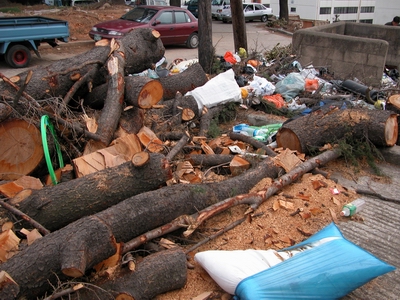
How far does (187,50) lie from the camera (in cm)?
1543

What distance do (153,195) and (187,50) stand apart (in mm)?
12445

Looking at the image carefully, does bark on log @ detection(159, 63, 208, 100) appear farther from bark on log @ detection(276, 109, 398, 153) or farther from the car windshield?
the car windshield

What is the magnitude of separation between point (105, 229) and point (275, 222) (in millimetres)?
1784

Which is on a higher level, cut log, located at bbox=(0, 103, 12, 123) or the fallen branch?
cut log, located at bbox=(0, 103, 12, 123)

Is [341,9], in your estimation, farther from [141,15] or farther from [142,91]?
[142,91]

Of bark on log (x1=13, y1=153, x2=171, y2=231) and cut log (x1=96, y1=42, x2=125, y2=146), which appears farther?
cut log (x1=96, y1=42, x2=125, y2=146)

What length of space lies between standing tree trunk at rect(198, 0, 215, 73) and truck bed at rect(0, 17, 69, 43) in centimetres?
446

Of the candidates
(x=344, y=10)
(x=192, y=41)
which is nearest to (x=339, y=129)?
(x=192, y=41)

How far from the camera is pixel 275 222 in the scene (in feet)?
13.3

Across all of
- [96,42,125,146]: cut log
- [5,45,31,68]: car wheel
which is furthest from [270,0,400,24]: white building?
[96,42,125,146]: cut log

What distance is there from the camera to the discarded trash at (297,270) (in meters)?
2.93

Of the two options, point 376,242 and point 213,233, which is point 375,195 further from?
point 213,233

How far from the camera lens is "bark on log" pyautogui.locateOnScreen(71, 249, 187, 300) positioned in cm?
299

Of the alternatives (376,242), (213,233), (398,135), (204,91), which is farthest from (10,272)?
(398,135)
